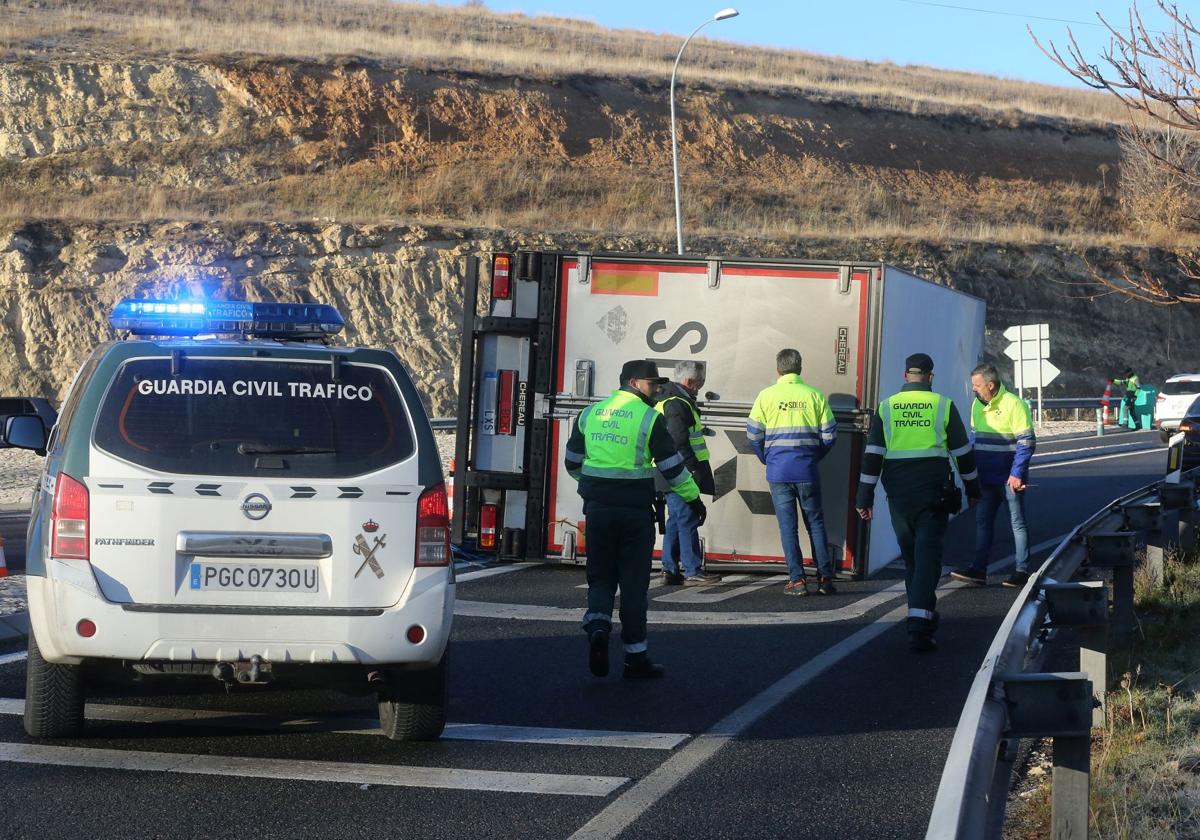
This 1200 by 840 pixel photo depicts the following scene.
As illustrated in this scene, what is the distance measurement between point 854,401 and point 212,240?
103ft

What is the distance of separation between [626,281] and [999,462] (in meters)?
3.38

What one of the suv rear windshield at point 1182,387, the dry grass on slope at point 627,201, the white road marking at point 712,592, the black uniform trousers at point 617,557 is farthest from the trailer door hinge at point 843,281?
the dry grass on slope at point 627,201

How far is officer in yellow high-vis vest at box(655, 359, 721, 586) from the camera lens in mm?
11422

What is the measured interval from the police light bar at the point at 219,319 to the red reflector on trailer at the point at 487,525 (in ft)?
18.4

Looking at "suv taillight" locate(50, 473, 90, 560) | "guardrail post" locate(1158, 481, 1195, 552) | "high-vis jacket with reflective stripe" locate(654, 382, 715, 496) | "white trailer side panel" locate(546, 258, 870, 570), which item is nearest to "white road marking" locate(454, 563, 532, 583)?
"white trailer side panel" locate(546, 258, 870, 570)

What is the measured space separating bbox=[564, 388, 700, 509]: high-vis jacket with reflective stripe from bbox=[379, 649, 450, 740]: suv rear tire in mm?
2027

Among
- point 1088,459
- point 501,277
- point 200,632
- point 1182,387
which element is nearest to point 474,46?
point 1182,387

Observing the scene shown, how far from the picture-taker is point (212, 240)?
40875 mm

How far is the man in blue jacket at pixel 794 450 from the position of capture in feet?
38.0

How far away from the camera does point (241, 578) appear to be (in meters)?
6.30

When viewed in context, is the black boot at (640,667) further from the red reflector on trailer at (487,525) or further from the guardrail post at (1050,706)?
the red reflector on trailer at (487,525)

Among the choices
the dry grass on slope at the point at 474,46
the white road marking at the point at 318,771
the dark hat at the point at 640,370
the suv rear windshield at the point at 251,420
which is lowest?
the white road marking at the point at 318,771

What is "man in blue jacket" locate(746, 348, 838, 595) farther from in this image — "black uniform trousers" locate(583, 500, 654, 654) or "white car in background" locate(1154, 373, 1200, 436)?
"white car in background" locate(1154, 373, 1200, 436)

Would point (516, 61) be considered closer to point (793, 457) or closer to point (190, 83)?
point (190, 83)
